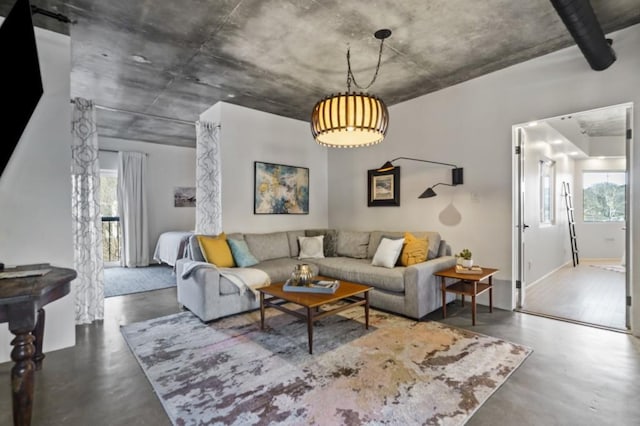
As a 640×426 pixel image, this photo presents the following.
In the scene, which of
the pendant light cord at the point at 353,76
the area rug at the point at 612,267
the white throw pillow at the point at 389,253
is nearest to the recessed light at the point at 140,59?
the pendant light cord at the point at 353,76

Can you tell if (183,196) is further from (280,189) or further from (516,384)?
(516,384)

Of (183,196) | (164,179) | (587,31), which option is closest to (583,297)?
(587,31)

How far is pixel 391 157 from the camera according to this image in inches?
189

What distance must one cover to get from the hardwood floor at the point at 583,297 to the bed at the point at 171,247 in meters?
5.31

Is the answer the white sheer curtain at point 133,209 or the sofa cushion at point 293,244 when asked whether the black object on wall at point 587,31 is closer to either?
the sofa cushion at point 293,244

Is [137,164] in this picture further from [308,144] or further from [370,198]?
[370,198]

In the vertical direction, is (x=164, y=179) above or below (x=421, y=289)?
above

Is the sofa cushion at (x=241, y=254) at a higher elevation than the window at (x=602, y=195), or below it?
below

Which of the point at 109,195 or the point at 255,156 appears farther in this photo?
the point at 109,195

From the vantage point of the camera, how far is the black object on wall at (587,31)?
6.94 ft

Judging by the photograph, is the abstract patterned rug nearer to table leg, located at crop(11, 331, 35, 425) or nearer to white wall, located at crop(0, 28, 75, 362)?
table leg, located at crop(11, 331, 35, 425)

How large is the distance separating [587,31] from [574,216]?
6.20 m

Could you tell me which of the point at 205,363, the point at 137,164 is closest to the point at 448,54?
the point at 205,363

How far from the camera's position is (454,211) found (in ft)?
13.4
